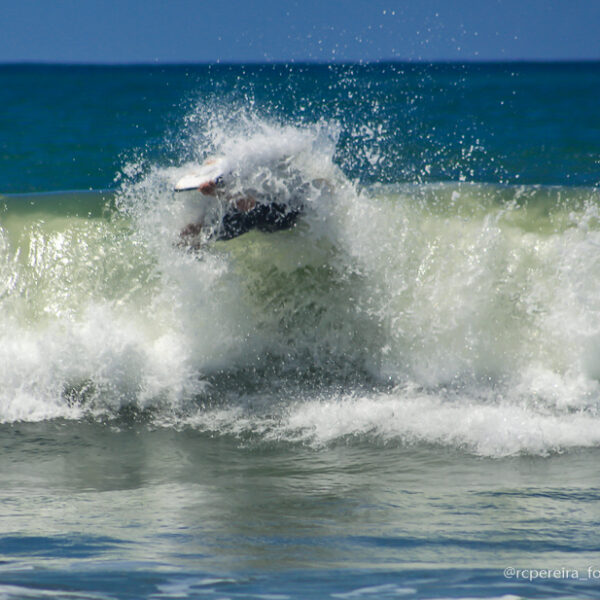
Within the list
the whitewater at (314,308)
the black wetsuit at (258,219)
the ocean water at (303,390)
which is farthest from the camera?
the black wetsuit at (258,219)

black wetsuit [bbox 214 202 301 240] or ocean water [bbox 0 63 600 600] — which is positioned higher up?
black wetsuit [bbox 214 202 301 240]

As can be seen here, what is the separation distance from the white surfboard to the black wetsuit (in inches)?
7.9

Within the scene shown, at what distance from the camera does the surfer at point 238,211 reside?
4625 millimetres

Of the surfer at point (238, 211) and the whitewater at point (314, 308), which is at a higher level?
the surfer at point (238, 211)

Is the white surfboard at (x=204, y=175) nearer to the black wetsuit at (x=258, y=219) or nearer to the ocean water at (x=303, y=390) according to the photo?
the ocean water at (x=303, y=390)

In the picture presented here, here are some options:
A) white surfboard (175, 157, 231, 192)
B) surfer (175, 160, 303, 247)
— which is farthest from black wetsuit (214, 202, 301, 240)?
Result: white surfboard (175, 157, 231, 192)

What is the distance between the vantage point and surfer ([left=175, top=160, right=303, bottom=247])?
4.62 meters

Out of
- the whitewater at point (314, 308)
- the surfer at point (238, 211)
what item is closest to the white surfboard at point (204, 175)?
the surfer at point (238, 211)

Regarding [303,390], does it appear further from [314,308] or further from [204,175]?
[204,175]

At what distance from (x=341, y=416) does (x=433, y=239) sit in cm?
147

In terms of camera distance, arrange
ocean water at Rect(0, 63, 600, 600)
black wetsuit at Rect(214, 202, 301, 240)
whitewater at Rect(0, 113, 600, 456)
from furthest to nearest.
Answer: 1. black wetsuit at Rect(214, 202, 301, 240)
2. whitewater at Rect(0, 113, 600, 456)
3. ocean water at Rect(0, 63, 600, 600)

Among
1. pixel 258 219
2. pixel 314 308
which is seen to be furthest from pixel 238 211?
pixel 314 308

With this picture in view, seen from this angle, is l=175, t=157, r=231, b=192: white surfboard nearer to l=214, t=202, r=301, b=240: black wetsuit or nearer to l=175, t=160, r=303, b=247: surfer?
l=175, t=160, r=303, b=247: surfer

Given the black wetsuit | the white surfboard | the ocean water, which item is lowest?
the ocean water
